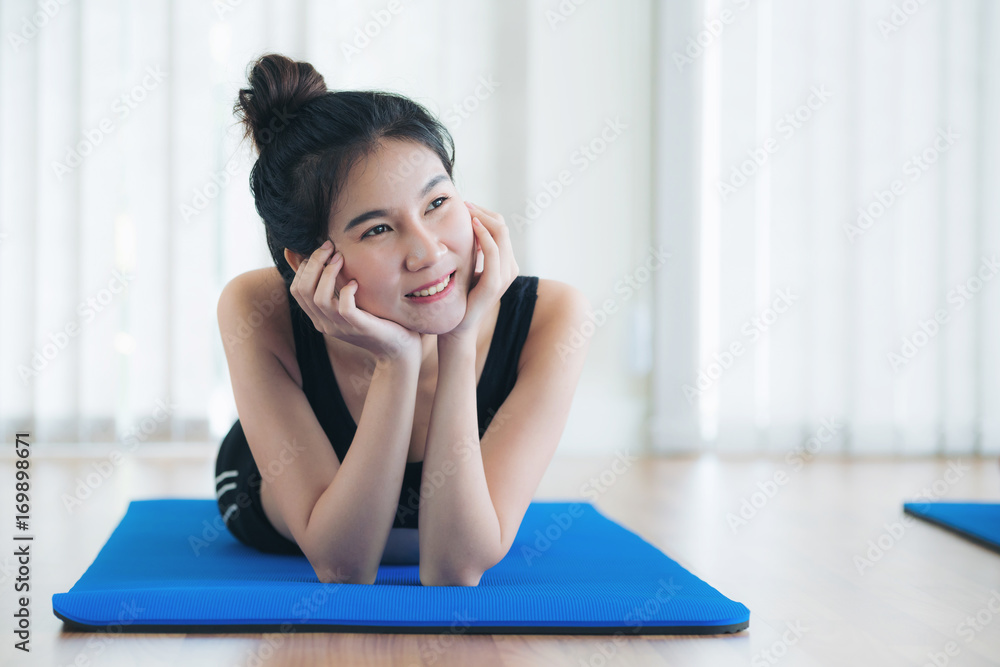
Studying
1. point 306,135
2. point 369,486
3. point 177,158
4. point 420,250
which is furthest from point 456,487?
point 177,158

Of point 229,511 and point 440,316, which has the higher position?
point 440,316

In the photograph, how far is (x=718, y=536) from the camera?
6.40 feet

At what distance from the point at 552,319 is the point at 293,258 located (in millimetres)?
442

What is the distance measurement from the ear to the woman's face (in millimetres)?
114

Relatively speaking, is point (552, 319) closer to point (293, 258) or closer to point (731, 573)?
point (293, 258)

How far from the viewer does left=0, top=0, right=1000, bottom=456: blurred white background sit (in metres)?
3.61

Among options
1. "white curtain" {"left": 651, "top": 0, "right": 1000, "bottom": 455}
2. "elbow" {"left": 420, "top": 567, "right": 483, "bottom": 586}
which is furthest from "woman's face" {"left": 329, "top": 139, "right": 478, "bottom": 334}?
"white curtain" {"left": 651, "top": 0, "right": 1000, "bottom": 455}

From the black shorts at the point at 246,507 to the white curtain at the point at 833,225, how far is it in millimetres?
2317

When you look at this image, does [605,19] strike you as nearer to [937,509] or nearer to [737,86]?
[737,86]

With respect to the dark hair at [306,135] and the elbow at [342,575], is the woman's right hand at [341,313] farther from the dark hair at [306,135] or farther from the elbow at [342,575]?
the elbow at [342,575]

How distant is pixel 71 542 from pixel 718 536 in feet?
4.49

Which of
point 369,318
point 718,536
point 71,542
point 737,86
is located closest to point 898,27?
point 737,86

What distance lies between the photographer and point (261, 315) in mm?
1477

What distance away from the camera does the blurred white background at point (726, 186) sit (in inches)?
142
